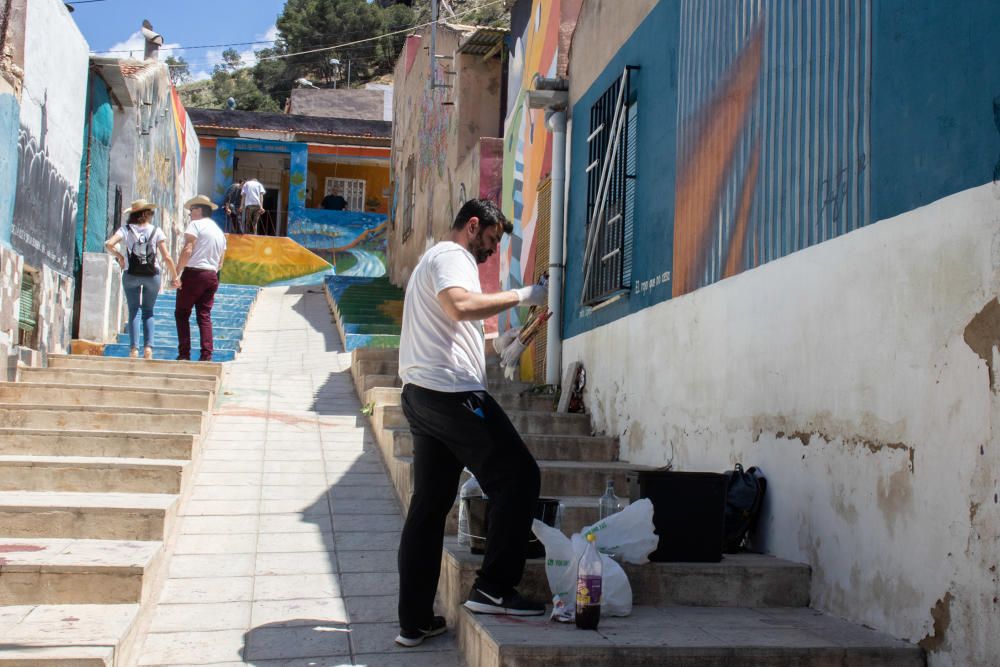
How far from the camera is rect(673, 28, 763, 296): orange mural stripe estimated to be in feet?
17.0

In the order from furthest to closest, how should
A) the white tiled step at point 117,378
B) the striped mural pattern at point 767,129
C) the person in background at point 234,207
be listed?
the person in background at point 234,207, the white tiled step at point 117,378, the striped mural pattern at point 767,129

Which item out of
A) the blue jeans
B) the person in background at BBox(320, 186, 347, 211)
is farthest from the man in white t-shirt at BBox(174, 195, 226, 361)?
the person in background at BBox(320, 186, 347, 211)

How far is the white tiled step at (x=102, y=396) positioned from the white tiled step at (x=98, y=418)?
0.23m

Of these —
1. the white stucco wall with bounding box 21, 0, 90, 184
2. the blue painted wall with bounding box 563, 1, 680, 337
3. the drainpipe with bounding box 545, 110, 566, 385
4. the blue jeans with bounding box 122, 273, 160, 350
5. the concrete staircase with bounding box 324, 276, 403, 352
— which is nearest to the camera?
the blue painted wall with bounding box 563, 1, 680, 337

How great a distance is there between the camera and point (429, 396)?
3.84 metres

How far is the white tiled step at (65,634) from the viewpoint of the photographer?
3494mm

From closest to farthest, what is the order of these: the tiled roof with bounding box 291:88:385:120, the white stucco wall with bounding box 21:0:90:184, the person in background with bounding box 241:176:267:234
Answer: the white stucco wall with bounding box 21:0:90:184
the person in background with bounding box 241:176:267:234
the tiled roof with bounding box 291:88:385:120

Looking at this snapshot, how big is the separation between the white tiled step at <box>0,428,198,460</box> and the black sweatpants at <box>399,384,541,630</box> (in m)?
2.87

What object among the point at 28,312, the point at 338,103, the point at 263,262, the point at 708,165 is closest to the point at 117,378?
the point at 28,312

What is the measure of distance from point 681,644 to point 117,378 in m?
5.99

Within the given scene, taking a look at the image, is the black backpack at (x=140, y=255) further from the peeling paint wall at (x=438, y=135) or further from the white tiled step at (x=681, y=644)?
the white tiled step at (x=681, y=644)

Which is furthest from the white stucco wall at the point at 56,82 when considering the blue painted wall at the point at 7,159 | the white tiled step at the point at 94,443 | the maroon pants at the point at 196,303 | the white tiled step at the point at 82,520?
the white tiled step at the point at 82,520

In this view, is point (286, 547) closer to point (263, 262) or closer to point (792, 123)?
point (792, 123)

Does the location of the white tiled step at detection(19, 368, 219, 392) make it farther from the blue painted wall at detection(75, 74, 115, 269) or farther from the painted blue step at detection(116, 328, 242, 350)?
the painted blue step at detection(116, 328, 242, 350)
